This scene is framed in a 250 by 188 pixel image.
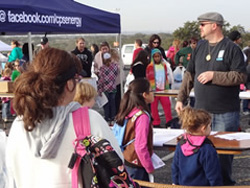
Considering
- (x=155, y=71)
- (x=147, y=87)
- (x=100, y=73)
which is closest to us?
(x=147, y=87)

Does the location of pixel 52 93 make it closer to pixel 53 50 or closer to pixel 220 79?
pixel 53 50

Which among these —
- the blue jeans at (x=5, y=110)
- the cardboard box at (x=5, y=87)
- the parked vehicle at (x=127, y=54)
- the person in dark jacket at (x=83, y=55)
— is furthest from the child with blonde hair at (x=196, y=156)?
the parked vehicle at (x=127, y=54)

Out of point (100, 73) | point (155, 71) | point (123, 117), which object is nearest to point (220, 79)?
point (123, 117)

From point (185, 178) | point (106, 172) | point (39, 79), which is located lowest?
point (185, 178)

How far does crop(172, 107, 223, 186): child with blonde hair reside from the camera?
3.88 m

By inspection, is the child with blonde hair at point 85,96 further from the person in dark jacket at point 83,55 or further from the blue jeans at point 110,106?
the person in dark jacket at point 83,55

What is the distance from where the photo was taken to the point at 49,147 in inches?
77.1

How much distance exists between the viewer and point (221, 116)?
15.7 feet

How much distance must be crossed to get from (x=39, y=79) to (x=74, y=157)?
1.12 ft

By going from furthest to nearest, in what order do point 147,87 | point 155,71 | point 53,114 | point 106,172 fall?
1. point 155,71
2. point 147,87
3. point 53,114
4. point 106,172

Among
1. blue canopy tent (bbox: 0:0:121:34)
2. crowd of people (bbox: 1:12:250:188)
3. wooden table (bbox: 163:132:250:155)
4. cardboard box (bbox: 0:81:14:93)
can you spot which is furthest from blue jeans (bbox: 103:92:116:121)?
wooden table (bbox: 163:132:250:155)

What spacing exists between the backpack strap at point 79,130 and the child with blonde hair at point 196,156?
84.0 inches

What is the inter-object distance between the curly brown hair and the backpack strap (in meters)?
0.10

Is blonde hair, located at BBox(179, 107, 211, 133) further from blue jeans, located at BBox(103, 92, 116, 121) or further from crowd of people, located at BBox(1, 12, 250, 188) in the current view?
blue jeans, located at BBox(103, 92, 116, 121)
